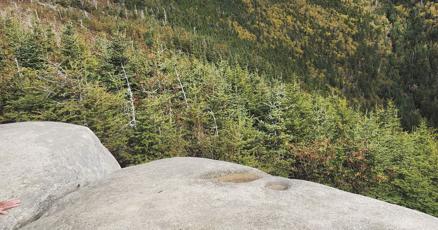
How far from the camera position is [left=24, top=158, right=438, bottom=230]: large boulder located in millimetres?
9805

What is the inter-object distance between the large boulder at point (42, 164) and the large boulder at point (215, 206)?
698 millimetres

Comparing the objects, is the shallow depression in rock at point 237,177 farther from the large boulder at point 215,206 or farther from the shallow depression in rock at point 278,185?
the shallow depression in rock at point 278,185

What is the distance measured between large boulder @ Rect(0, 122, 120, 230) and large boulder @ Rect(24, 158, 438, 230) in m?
0.70

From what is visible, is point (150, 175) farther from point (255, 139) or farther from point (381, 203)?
point (255, 139)

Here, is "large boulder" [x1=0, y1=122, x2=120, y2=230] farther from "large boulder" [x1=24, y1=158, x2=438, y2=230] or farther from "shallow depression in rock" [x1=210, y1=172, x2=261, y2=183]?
"shallow depression in rock" [x1=210, y1=172, x2=261, y2=183]

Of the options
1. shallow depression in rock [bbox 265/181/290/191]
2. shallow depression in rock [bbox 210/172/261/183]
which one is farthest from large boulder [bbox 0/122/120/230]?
shallow depression in rock [bbox 265/181/290/191]

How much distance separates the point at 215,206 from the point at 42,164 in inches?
272

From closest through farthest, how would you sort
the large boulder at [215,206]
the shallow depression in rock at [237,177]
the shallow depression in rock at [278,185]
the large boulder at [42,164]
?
the large boulder at [215,206] → the large boulder at [42,164] → the shallow depression in rock at [278,185] → the shallow depression in rock at [237,177]

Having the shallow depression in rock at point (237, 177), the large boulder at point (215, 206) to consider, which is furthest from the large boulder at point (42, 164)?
the shallow depression in rock at point (237, 177)

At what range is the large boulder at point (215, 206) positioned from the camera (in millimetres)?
9805

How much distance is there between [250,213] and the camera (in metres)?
10.2

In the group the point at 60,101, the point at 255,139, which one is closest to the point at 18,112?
the point at 60,101

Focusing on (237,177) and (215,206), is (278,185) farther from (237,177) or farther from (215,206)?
(215,206)

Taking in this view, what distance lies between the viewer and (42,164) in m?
13.0
